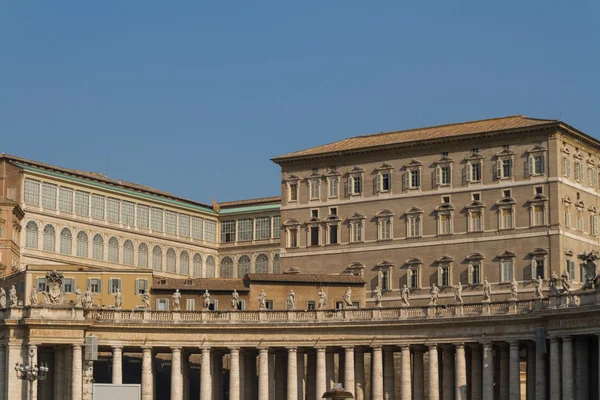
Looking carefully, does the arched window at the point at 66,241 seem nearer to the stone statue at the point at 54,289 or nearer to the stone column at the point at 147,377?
the stone statue at the point at 54,289

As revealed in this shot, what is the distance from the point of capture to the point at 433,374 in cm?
11506

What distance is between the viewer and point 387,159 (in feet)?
509

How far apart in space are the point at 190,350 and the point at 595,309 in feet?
123

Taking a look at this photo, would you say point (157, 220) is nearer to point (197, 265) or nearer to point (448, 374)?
point (197, 265)

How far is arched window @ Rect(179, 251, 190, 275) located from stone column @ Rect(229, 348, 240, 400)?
75328 mm

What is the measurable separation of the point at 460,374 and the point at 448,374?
3692 millimetres

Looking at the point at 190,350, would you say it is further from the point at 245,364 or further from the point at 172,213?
the point at 172,213

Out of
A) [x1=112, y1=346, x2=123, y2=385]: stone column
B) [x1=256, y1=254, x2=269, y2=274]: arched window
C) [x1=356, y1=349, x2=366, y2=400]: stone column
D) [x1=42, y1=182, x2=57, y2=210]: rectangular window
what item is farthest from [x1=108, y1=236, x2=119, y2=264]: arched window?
[x1=356, y1=349, x2=366, y2=400]: stone column

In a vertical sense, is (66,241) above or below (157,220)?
below

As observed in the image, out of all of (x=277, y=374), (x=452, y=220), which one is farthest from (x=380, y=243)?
(x=277, y=374)

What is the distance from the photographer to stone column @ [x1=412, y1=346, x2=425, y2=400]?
387 feet

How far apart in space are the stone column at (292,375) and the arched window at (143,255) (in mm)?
71758

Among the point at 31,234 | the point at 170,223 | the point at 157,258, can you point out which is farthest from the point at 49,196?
the point at 170,223

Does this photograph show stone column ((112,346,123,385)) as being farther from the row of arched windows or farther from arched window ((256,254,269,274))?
arched window ((256,254,269,274))
